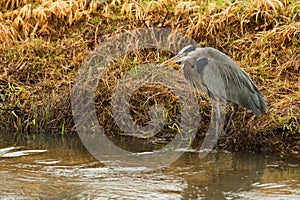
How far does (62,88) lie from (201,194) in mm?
2782

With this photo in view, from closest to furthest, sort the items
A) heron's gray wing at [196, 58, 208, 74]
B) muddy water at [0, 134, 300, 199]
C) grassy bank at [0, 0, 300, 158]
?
muddy water at [0, 134, 300, 199]
heron's gray wing at [196, 58, 208, 74]
grassy bank at [0, 0, 300, 158]

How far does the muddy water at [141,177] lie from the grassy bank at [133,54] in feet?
1.52

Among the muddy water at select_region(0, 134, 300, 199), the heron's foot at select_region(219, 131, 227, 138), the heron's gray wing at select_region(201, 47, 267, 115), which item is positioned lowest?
the muddy water at select_region(0, 134, 300, 199)

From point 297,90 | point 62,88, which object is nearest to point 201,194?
point 297,90

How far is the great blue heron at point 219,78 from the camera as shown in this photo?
18.7 ft

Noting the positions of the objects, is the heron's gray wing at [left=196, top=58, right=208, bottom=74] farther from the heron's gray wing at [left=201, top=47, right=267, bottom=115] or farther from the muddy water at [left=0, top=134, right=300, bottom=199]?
the muddy water at [left=0, top=134, right=300, bottom=199]

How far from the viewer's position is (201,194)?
4.51 meters

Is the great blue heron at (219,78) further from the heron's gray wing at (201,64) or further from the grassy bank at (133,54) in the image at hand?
the grassy bank at (133,54)

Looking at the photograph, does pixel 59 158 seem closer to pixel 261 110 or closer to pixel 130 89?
pixel 130 89

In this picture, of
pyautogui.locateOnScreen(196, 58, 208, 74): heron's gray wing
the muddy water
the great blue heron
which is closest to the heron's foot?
the great blue heron

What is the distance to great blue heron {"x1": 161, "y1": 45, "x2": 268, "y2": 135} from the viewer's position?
570 cm

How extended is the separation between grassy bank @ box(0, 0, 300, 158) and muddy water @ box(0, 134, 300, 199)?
46 cm

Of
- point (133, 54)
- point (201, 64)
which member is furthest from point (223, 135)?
point (133, 54)

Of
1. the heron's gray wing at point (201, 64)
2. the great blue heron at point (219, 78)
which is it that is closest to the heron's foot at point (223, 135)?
the great blue heron at point (219, 78)
